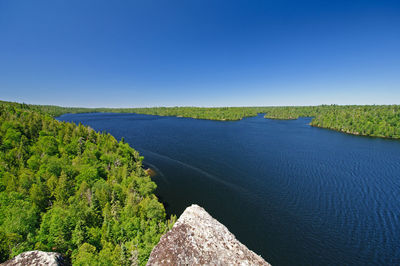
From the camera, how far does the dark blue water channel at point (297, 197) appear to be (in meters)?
24.3

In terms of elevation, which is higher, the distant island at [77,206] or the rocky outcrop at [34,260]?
the rocky outcrop at [34,260]

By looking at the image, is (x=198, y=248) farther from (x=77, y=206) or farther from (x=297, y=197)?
(x=297, y=197)

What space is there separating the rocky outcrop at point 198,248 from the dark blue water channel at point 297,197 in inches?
883

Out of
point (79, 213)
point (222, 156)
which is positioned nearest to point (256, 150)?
point (222, 156)

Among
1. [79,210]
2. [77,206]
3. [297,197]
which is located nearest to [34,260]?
[79,210]

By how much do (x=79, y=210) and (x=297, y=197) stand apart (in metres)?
41.7

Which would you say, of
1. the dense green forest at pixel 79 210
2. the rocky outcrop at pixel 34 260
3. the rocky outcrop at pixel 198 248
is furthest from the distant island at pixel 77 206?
the rocky outcrop at pixel 198 248

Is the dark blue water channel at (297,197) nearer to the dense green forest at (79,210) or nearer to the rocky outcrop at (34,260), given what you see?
the dense green forest at (79,210)

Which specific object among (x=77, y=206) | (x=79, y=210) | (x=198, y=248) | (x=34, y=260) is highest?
(x=34, y=260)

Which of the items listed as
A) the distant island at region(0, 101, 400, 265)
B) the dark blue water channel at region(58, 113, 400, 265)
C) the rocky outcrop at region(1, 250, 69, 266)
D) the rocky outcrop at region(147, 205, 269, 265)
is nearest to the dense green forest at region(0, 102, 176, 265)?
the distant island at region(0, 101, 400, 265)

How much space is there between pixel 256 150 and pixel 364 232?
133 ft

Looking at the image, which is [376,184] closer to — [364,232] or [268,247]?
[364,232]

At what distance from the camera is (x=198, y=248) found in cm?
617

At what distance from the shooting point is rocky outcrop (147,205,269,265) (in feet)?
18.9
